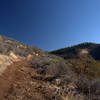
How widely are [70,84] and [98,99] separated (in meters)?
2.18

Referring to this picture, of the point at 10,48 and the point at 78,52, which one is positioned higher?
the point at 78,52

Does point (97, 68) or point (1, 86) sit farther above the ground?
point (97, 68)

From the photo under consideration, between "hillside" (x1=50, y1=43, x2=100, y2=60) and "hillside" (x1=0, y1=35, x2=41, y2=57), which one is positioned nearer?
"hillside" (x1=0, y1=35, x2=41, y2=57)

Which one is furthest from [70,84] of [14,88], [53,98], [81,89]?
[14,88]

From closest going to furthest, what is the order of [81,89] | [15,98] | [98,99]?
[15,98] → [98,99] → [81,89]

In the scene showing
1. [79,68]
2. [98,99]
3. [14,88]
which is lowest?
[98,99]

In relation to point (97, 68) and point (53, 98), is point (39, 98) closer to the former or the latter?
point (53, 98)

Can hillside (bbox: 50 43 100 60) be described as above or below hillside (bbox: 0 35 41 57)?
above

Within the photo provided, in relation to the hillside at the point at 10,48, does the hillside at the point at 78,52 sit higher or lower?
higher

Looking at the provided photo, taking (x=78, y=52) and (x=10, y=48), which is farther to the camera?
(x=78, y=52)

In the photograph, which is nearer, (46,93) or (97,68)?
(46,93)

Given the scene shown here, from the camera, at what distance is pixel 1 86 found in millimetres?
6012

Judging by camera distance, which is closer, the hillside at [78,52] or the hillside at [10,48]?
the hillside at [10,48]

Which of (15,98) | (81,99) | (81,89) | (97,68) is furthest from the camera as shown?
(97,68)
